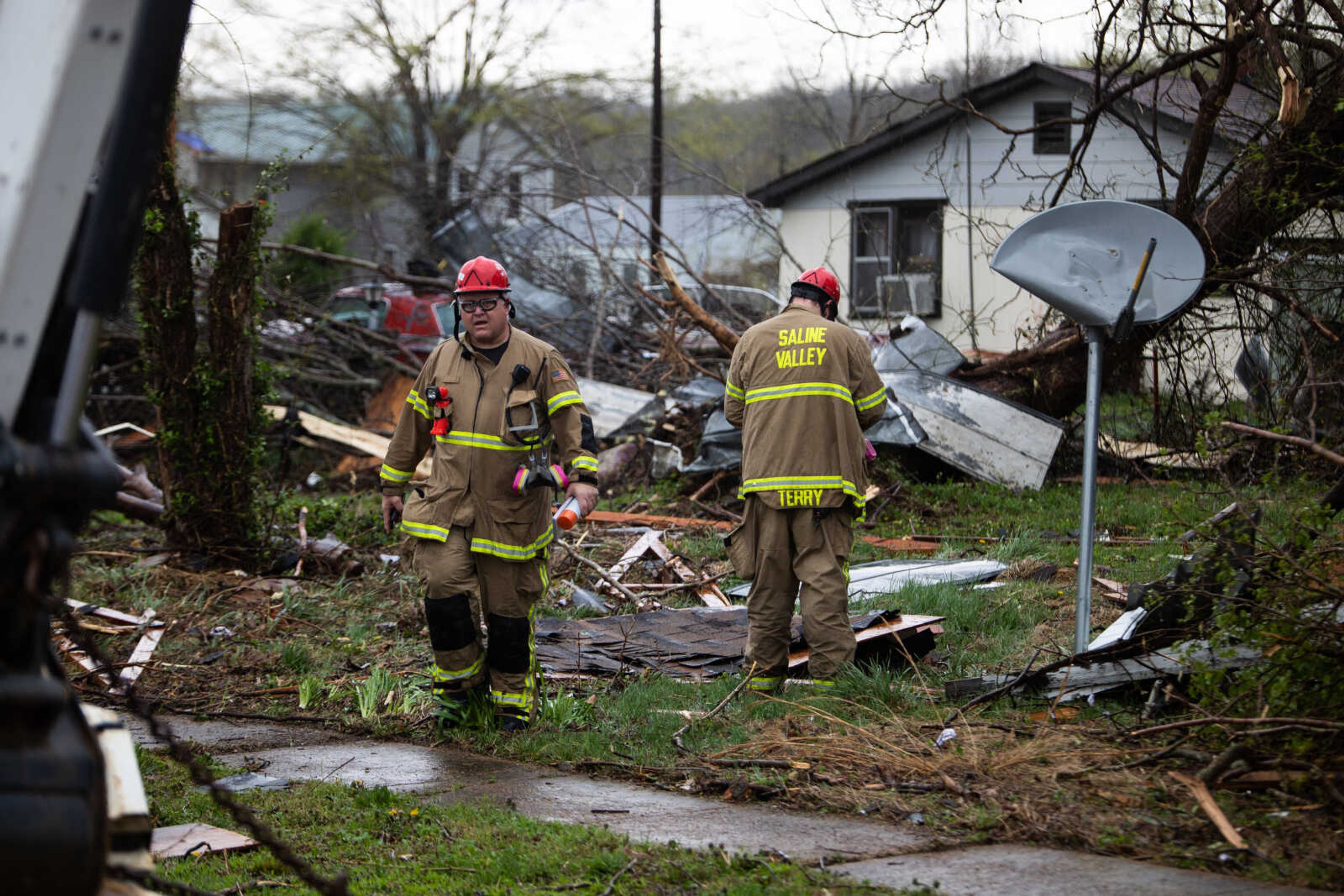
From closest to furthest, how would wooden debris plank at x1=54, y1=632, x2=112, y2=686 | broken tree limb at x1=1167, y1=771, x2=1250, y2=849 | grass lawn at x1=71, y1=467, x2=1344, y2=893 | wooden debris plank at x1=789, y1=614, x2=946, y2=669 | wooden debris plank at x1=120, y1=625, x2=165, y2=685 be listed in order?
broken tree limb at x1=1167, y1=771, x2=1250, y2=849, grass lawn at x1=71, y1=467, x2=1344, y2=893, wooden debris plank at x1=789, y1=614, x2=946, y2=669, wooden debris plank at x1=54, y1=632, x2=112, y2=686, wooden debris plank at x1=120, y1=625, x2=165, y2=685

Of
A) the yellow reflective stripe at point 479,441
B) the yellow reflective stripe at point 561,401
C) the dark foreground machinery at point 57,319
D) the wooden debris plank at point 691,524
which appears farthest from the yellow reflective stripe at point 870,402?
the dark foreground machinery at point 57,319

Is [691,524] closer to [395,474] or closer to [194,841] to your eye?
[395,474]

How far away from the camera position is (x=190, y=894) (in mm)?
2611

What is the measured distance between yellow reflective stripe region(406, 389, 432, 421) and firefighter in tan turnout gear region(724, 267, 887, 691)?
1560 millimetres

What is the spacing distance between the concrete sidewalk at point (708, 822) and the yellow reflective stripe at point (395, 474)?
47.9 inches

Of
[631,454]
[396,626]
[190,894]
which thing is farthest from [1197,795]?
[631,454]

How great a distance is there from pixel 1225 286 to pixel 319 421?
9805 millimetres

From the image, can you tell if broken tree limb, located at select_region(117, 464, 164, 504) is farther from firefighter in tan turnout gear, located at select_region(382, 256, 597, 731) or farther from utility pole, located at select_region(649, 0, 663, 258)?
utility pole, located at select_region(649, 0, 663, 258)

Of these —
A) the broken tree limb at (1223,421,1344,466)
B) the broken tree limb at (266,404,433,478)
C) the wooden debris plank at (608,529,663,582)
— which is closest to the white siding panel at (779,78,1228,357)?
the broken tree limb at (266,404,433,478)

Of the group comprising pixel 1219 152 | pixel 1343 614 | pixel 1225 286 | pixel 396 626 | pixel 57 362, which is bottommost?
pixel 396 626

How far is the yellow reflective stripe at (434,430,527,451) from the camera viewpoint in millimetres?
5520

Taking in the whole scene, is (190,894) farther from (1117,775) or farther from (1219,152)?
(1219,152)

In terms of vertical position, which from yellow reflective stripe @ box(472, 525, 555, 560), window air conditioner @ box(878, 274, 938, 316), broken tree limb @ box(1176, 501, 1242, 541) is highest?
window air conditioner @ box(878, 274, 938, 316)

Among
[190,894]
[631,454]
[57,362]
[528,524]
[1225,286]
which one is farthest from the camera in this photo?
[631,454]
